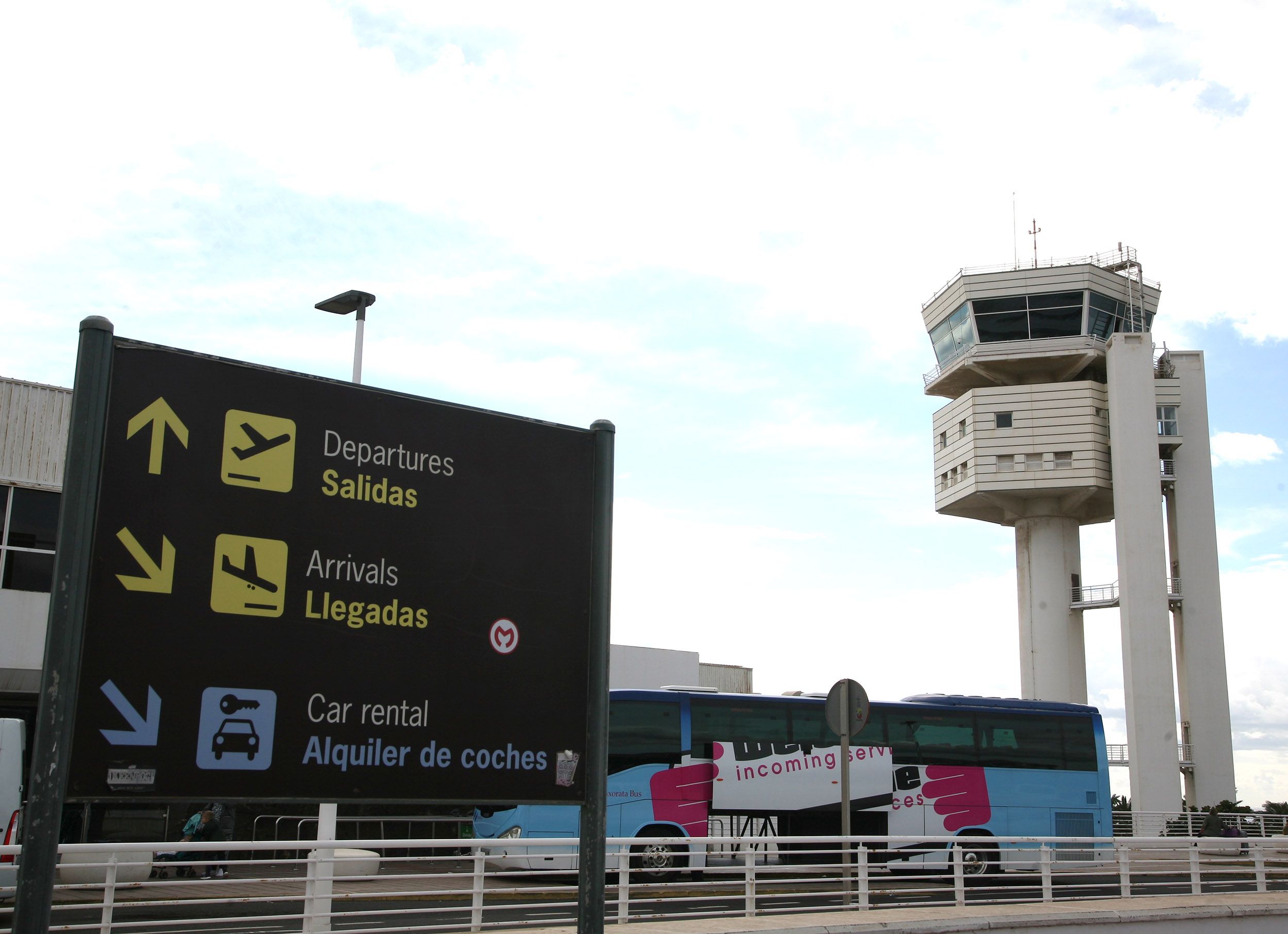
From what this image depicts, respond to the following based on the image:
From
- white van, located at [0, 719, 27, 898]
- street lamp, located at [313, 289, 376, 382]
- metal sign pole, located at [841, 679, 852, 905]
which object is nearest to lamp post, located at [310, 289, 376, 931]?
street lamp, located at [313, 289, 376, 382]

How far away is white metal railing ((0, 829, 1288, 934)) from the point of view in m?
10.0

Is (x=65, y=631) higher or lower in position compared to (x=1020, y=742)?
higher

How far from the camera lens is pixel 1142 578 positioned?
145 ft

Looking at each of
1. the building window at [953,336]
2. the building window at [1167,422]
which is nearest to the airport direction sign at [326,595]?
the building window at [953,336]

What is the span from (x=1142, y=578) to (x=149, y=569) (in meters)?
45.0

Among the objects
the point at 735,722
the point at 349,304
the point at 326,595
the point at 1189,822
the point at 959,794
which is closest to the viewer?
the point at 326,595

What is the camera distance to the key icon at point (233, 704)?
468 cm

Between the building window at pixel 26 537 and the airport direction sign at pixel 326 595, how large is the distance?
18830 mm

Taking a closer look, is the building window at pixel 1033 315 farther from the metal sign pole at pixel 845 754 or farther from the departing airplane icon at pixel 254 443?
the departing airplane icon at pixel 254 443

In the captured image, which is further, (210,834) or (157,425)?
(210,834)

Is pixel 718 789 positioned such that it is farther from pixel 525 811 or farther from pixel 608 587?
pixel 608 587

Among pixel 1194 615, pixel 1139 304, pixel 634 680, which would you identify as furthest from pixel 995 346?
pixel 634 680

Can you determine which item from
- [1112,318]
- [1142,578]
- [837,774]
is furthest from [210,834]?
[1112,318]

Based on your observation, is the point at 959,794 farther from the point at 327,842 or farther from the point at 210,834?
the point at 327,842
